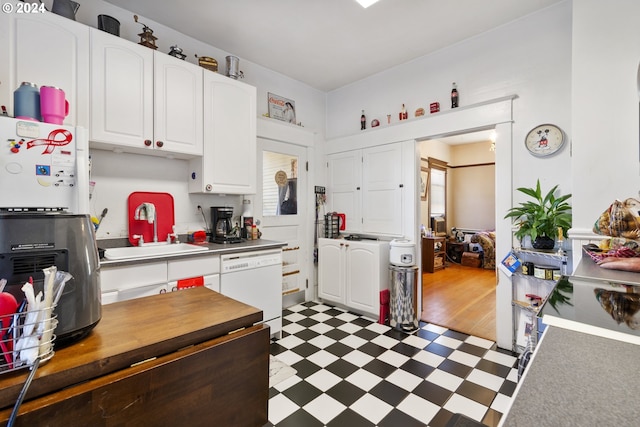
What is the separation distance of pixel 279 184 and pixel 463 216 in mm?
5346

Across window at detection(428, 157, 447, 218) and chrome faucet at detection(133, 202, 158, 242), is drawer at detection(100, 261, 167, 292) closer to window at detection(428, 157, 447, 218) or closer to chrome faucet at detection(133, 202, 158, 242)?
chrome faucet at detection(133, 202, 158, 242)

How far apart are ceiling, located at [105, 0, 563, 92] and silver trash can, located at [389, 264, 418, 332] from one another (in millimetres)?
2298

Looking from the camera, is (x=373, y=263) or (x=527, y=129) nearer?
(x=527, y=129)

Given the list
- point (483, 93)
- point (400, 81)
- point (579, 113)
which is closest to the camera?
point (579, 113)

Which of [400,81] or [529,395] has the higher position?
[400,81]

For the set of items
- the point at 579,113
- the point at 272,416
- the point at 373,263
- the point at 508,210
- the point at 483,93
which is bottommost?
the point at 272,416

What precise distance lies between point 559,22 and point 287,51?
241 cm

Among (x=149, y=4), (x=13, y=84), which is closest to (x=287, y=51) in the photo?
(x=149, y=4)

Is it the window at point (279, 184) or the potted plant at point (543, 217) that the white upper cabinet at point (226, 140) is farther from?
the potted plant at point (543, 217)

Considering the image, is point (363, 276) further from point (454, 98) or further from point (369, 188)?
point (454, 98)

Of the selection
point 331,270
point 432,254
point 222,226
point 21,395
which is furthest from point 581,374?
point 432,254

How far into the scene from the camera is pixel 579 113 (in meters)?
1.86

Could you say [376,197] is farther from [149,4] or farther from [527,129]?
[149,4]

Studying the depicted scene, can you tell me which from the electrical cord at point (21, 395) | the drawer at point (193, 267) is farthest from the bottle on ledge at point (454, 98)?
the electrical cord at point (21, 395)
